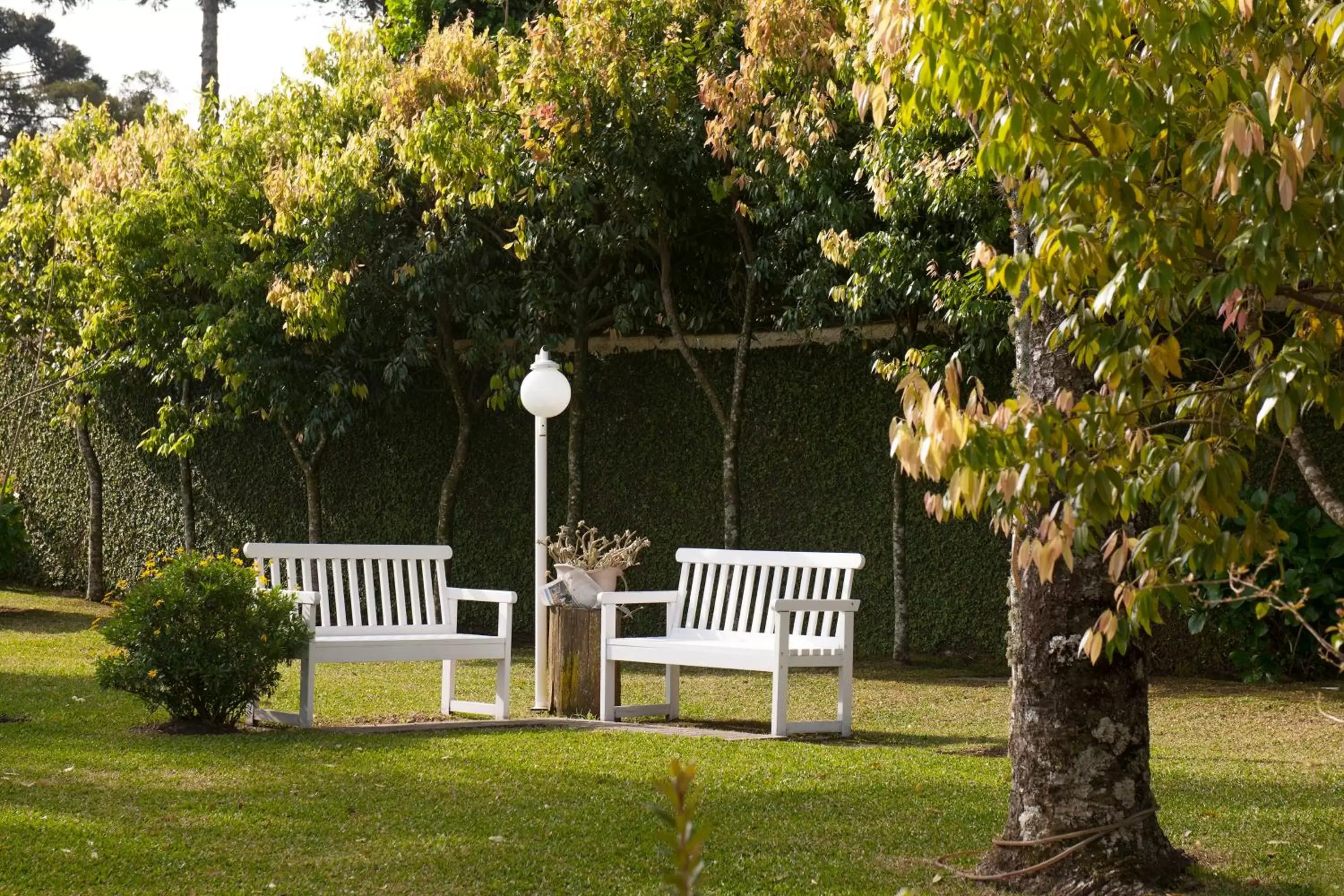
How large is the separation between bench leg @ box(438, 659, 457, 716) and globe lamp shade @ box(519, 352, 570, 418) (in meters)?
1.47

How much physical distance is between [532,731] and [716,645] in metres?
1.01

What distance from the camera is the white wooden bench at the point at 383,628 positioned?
286 inches

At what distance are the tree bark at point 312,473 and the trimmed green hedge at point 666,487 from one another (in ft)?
1.02

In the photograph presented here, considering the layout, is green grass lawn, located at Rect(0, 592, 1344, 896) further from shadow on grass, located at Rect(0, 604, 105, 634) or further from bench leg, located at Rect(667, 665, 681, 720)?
shadow on grass, located at Rect(0, 604, 105, 634)

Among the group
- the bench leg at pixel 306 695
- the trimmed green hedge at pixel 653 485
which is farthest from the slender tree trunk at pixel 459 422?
the bench leg at pixel 306 695

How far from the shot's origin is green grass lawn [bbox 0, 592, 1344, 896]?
4.22m

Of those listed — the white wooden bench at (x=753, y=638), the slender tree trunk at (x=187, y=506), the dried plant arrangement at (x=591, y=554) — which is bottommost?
the white wooden bench at (x=753, y=638)

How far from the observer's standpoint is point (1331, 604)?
915 centimetres

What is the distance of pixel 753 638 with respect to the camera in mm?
7527

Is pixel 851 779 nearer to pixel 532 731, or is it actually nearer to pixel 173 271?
pixel 532 731

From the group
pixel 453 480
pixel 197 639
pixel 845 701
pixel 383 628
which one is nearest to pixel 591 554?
pixel 383 628

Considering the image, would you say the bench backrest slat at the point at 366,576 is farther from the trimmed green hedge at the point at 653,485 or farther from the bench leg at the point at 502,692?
the trimmed green hedge at the point at 653,485

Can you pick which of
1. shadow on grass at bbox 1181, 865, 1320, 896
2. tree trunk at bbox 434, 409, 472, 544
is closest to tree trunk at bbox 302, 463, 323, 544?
tree trunk at bbox 434, 409, 472, 544

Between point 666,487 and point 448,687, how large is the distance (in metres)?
4.45
